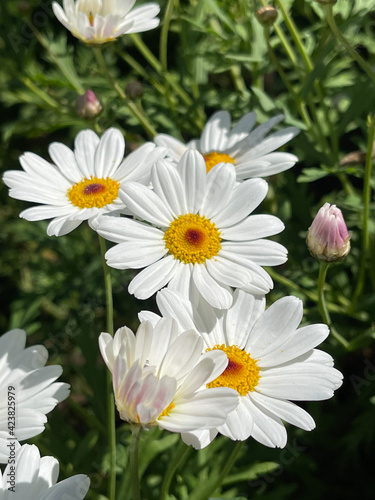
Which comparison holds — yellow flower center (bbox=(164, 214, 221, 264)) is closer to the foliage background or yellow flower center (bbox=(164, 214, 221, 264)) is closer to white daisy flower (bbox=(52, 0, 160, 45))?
the foliage background

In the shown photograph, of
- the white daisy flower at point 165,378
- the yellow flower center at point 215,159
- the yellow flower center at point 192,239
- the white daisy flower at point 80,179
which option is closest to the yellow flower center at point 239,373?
the white daisy flower at point 165,378

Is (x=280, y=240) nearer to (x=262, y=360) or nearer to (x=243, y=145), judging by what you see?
(x=243, y=145)

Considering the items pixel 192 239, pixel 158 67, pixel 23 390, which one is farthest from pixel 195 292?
pixel 158 67

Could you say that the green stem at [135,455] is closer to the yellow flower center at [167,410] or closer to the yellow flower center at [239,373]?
the yellow flower center at [167,410]

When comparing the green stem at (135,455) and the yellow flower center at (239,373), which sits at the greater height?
the yellow flower center at (239,373)

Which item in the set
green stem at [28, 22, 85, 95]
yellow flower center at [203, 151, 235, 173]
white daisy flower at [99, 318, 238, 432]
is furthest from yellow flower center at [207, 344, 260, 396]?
green stem at [28, 22, 85, 95]

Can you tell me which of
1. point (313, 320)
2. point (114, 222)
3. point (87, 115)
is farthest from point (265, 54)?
point (114, 222)
